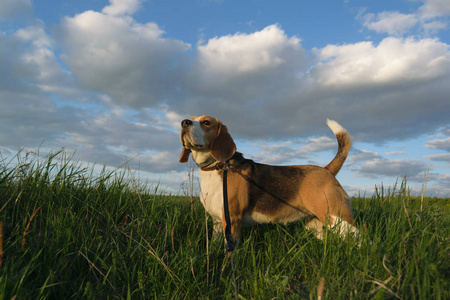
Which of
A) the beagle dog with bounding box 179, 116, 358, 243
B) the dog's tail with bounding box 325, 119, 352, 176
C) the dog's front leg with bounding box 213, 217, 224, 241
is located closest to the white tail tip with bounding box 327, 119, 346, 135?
the dog's tail with bounding box 325, 119, 352, 176

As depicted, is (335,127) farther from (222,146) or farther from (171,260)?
(171,260)

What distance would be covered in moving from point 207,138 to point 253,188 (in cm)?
107

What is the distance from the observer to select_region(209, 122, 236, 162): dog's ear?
196 inches

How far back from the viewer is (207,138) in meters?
4.99

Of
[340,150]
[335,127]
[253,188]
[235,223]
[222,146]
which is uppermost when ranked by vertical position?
[335,127]

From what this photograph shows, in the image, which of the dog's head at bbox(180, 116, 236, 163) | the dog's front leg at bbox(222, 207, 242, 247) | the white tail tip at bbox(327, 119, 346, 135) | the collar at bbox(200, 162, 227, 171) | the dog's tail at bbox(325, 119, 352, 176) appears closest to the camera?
the dog's front leg at bbox(222, 207, 242, 247)

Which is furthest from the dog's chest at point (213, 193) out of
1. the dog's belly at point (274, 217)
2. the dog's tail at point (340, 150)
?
the dog's tail at point (340, 150)

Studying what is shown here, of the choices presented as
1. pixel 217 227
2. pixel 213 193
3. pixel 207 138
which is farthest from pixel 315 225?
pixel 207 138

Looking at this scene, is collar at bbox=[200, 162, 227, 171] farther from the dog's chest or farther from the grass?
the grass

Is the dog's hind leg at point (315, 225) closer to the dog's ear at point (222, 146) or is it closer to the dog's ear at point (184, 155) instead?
the dog's ear at point (222, 146)

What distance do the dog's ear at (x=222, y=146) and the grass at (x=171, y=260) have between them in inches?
46.2

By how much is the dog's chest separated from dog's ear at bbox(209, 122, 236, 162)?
0.30 meters

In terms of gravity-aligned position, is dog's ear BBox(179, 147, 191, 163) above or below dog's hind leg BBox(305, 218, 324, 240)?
above

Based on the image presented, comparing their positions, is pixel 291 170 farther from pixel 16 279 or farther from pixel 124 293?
pixel 16 279
